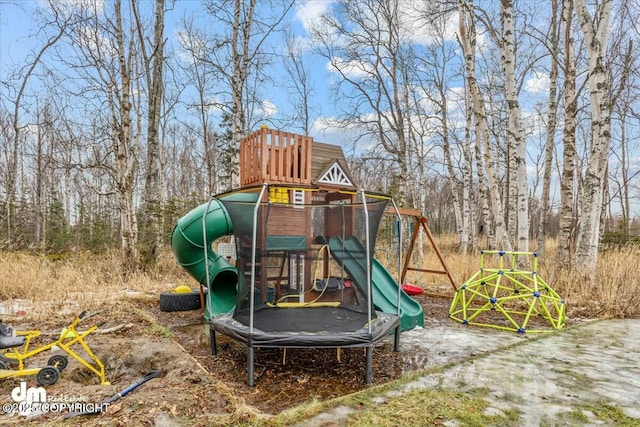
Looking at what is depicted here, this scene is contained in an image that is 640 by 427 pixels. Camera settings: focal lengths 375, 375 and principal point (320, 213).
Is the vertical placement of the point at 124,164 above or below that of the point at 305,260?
above

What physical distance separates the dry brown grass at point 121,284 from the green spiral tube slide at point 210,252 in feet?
5.92

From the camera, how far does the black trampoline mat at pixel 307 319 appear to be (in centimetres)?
362

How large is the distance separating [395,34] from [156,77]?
8.94 m

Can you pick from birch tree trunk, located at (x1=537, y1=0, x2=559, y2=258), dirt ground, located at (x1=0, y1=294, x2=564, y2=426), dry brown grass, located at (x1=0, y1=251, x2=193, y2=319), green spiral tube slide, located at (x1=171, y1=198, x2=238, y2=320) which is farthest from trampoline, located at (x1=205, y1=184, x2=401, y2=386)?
birch tree trunk, located at (x1=537, y1=0, x2=559, y2=258)

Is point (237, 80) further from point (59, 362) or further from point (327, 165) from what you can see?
point (59, 362)

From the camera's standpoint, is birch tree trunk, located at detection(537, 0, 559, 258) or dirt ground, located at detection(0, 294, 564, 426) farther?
birch tree trunk, located at detection(537, 0, 559, 258)

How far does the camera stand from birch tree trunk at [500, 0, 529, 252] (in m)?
7.66

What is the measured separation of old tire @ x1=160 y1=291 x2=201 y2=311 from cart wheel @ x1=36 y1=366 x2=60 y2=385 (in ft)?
10.3

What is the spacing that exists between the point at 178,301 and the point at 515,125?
7.54 m

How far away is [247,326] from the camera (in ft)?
12.0

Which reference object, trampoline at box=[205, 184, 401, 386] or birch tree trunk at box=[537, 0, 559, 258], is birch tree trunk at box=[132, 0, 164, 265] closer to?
trampoline at box=[205, 184, 401, 386]

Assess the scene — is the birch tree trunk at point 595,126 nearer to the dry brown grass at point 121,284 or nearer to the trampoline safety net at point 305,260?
the dry brown grass at point 121,284

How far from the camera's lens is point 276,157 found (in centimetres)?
585

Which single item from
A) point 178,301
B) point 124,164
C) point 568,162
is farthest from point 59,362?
point 568,162
